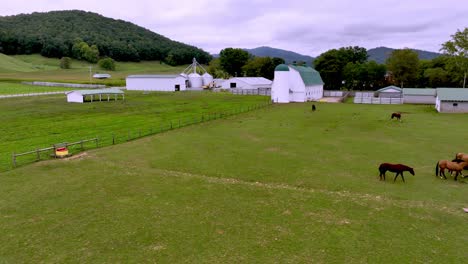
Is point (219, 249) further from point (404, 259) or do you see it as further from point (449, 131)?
point (449, 131)

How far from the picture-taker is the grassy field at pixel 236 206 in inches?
376

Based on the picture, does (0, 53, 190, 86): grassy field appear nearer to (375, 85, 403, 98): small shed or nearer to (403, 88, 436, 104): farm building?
(375, 85, 403, 98): small shed

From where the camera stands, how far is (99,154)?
2077 centimetres

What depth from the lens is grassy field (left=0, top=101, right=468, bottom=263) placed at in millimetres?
9555

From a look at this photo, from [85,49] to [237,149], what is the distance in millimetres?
141253

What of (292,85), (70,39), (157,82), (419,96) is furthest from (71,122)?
(70,39)

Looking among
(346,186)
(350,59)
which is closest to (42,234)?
(346,186)

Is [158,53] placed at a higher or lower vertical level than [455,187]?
higher

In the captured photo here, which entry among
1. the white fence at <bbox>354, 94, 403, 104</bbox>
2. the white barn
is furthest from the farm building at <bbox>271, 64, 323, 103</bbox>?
the white barn

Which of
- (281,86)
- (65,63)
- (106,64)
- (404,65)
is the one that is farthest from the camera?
(106,64)

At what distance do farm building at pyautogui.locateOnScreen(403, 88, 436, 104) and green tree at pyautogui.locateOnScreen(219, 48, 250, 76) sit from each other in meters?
58.6

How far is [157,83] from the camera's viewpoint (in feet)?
249

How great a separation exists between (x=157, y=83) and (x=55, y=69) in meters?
71.2

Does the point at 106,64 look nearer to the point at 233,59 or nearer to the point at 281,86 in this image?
the point at 233,59
